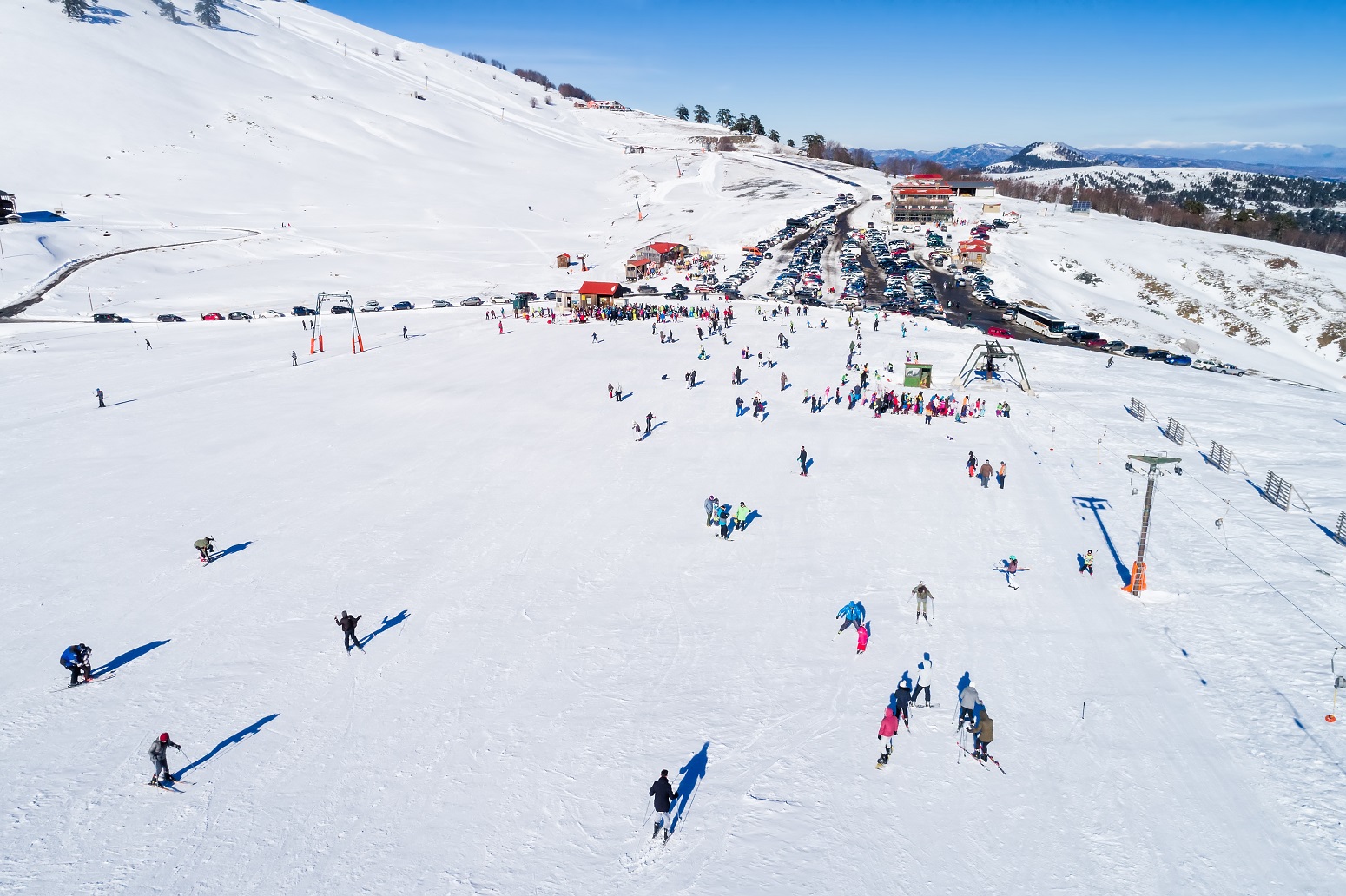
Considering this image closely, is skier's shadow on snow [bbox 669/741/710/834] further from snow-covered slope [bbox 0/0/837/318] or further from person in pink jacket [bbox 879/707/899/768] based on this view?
snow-covered slope [bbox 0/0/837/318]

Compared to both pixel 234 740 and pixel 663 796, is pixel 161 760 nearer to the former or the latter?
pixel 234 740

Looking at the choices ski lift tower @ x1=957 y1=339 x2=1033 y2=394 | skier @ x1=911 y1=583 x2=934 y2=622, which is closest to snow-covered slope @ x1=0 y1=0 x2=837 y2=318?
ski lift tower @ x1=957 y1=339 x2=1033 y2=394

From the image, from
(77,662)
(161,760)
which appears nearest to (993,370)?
(161,760)

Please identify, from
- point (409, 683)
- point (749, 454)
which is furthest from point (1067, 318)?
point (409, 683)

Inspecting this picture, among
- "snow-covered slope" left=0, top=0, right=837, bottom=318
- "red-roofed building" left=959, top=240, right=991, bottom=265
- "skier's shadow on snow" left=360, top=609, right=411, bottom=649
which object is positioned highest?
"snow-covered slope" left=0, top=0, right=837, bottom=318

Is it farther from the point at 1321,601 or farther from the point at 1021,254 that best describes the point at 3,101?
the point at 1321,601
